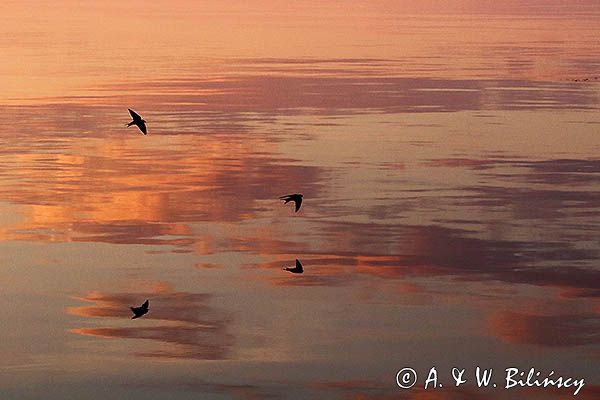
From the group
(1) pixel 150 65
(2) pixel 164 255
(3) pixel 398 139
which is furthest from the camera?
(1) pixel 150 65

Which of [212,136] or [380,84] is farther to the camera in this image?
[380,84]

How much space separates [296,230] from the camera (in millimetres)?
56812

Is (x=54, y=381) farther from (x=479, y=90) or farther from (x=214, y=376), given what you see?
(x=479, y=90)

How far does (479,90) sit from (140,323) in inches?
2019

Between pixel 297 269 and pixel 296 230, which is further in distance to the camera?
pixel 296 230

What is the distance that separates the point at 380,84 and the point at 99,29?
60.3 meters

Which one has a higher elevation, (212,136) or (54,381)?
(212,136)

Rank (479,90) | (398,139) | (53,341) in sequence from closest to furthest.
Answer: (53,341)
(398,139)
(479,90)

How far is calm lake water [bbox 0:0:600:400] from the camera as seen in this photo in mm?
42375

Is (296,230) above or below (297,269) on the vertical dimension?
above

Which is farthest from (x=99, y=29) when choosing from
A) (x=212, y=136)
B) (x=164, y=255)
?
(x=164, y=255)

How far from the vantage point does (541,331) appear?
44.9 metres

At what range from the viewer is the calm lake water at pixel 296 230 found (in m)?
42.4

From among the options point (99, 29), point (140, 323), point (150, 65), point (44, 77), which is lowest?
point (140, 323)
